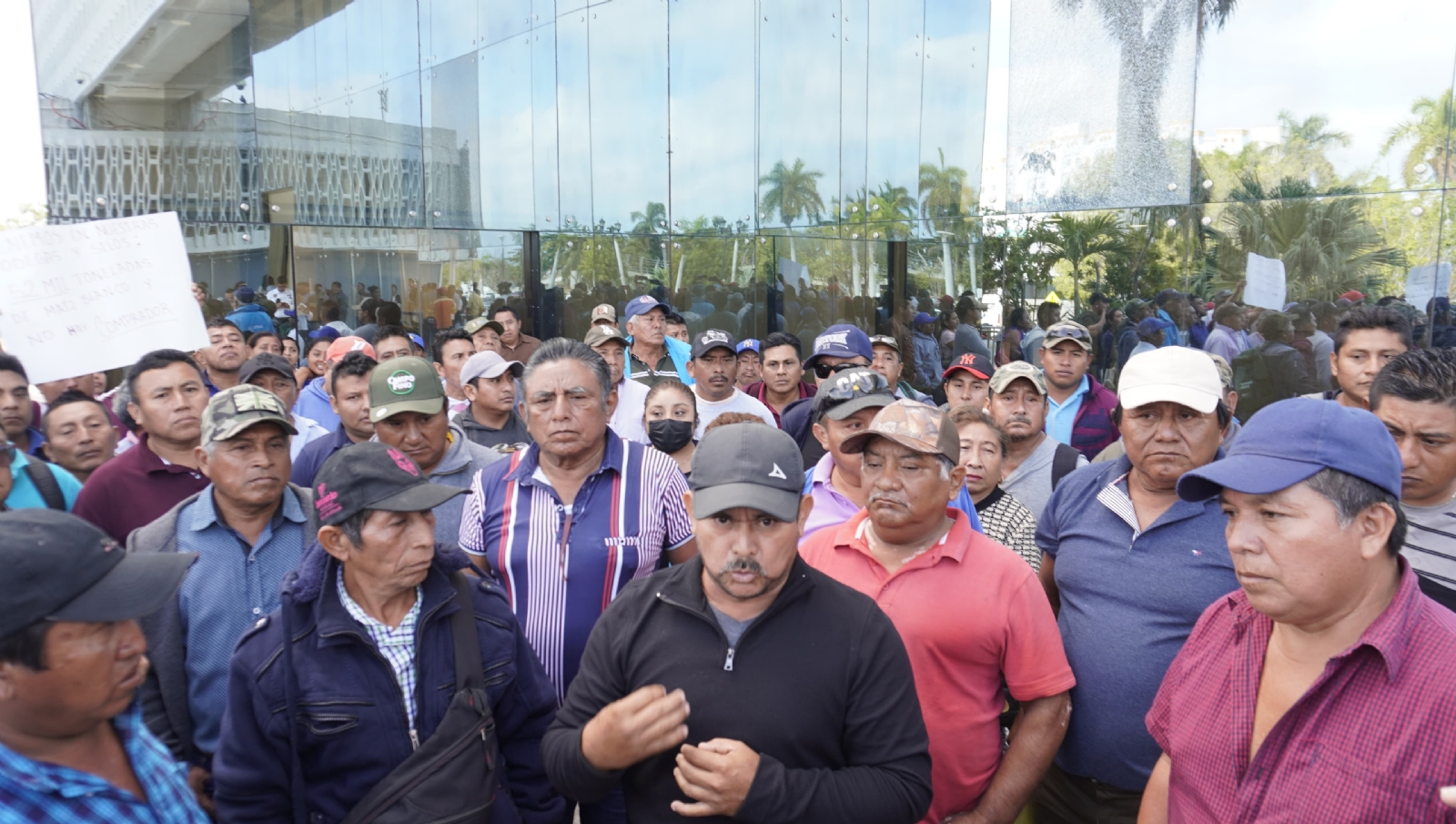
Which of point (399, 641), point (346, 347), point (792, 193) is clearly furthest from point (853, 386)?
point (792, 193)

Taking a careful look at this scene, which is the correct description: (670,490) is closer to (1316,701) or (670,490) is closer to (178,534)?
(178,534)

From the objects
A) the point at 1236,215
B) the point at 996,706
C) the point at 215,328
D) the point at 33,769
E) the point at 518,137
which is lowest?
the point at 996,706

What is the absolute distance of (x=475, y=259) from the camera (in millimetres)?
11336

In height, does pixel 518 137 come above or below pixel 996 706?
above

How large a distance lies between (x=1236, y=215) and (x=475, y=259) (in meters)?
7.94

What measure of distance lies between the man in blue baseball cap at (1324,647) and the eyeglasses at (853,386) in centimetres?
193

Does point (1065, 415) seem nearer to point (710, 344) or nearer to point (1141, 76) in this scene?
point (710, 344)

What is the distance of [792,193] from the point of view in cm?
1102

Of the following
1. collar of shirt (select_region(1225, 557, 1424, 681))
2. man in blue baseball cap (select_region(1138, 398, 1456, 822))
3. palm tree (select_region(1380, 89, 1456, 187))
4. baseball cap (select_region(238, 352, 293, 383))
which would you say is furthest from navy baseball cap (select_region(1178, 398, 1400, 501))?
palm tree (select_region(1380, 89, 1456, 187))

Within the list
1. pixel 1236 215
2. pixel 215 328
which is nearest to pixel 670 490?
pixel 215 328

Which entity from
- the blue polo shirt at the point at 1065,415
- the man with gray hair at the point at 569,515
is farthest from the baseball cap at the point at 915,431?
the blue polo shirt at the point at 1065,415

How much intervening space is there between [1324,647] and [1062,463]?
8.11ft

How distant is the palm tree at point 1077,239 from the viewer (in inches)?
308

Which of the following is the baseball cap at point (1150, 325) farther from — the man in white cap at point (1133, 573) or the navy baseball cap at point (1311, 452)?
the navy baseball cap at point (1311, 452)
